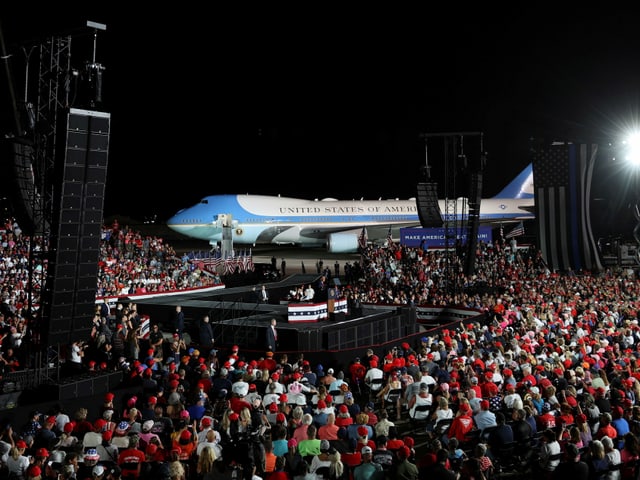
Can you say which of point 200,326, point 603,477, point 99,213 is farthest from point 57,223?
point 603,477

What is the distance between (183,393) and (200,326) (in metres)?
5.53

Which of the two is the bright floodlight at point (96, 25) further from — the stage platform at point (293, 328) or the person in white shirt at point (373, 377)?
the person in white shirt at point (373, 377)

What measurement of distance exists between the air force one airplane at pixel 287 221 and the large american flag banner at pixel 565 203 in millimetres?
23344

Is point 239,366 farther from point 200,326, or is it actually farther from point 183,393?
point 200,326

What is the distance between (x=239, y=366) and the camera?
11.4m

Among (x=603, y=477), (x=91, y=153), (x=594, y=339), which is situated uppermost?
(x=91, y=153)

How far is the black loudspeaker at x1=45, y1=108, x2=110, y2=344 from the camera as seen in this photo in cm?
1003

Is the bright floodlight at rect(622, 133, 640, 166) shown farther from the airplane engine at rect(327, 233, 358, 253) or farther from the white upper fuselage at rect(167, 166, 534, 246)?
the airplane engine at rect(327, 233, 358, 253)

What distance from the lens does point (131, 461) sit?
698cm

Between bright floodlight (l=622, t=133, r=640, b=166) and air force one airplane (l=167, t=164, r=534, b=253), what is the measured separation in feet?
78.1

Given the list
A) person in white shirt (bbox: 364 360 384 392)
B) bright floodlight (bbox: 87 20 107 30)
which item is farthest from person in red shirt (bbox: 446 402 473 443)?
bright floodlight (bbox: 87 20 107 30)

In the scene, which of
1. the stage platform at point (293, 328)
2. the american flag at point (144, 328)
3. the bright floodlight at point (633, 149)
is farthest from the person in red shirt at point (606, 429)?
the american flag at point (144, 328)

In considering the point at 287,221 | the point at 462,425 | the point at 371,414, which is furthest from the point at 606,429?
the point at 287,221

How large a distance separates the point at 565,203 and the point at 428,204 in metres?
7.94
